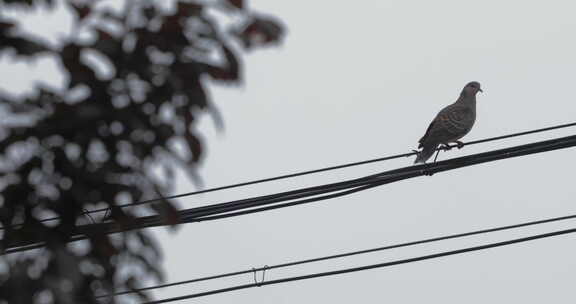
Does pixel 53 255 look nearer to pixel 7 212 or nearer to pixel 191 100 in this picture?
pixel 7 212

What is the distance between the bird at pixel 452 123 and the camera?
1209cm

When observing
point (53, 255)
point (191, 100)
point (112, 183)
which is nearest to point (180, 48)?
point (191, 100)

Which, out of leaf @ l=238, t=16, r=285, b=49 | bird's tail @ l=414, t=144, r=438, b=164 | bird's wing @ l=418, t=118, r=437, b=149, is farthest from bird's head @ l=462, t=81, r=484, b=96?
leaf @ l=238, t=16, r=285, b=49

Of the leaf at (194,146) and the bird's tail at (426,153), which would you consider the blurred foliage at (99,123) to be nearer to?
the leaf at (194,146)

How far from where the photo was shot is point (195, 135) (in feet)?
11.6

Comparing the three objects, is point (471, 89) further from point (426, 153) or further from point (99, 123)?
point (99, 123)

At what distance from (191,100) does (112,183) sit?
0.38 metres

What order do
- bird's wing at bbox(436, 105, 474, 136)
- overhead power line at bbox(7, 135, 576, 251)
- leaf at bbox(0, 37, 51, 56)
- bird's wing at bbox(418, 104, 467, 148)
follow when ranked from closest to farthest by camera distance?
leaf at bbox(0, 37, 51, 56), overhead power line at bbox(7, 135, 576, 251), bird's wing at bbox(418, 104, 467, 148), bird's wing at bbox(436, 105, 474, 136)

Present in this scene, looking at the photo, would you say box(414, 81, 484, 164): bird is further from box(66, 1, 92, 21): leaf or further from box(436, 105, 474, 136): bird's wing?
box(66, 1, 92, 21): leaf

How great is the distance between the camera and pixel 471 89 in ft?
46.2

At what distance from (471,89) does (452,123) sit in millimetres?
1434

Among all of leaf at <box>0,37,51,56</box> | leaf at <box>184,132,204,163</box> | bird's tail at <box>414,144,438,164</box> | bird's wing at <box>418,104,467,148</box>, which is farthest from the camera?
bird's wing at <box>418,104,467,148</box>

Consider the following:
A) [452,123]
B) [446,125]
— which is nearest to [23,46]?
Answer: [446,125]

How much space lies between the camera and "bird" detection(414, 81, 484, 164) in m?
12.1
